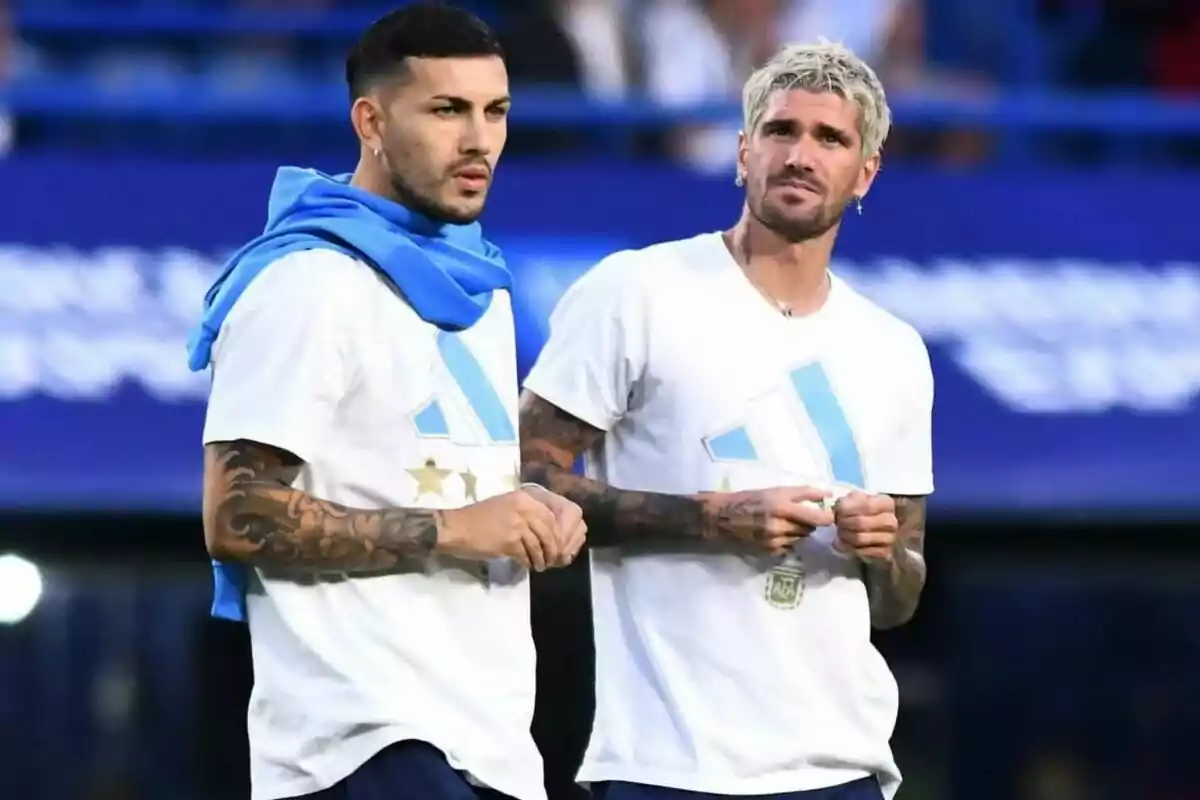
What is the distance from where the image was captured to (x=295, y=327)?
3514 mm

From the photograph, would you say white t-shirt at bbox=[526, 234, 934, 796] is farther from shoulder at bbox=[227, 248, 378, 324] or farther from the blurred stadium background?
the blurred stadium background

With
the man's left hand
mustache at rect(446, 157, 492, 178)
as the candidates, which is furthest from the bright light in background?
mustache at rect(446, 157, 492, 178)

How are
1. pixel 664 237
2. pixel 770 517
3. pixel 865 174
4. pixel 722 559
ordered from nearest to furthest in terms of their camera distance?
pixel 770 517 → pixel 722 559 → pixel 865 174 → pixel 664 237

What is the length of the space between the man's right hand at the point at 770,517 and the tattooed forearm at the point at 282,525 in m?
0.75

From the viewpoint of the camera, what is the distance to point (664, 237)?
7.18m

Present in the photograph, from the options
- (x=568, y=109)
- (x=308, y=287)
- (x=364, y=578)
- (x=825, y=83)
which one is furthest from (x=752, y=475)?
(x=568, y=109)

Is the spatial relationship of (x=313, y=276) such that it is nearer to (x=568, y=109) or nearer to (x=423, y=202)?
(x=423, y=202)

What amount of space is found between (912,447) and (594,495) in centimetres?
61

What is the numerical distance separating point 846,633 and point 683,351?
55cm

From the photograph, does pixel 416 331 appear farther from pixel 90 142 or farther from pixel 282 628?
pixel 90 142

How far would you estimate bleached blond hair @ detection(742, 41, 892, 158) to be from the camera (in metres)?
4.41

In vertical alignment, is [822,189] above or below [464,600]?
above

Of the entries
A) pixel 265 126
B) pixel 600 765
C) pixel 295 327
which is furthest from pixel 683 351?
pixel 265 126

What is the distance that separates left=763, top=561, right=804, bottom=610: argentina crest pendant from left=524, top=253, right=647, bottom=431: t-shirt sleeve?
1.25 ft
